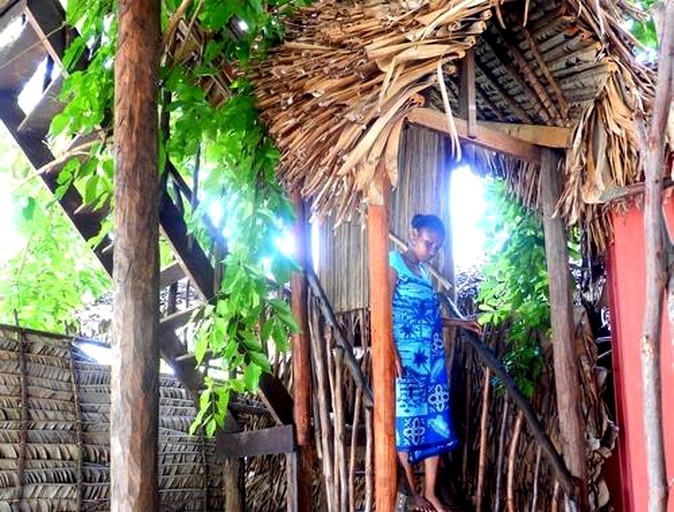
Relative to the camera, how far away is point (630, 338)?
3.87 meters

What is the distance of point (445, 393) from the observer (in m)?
4.24

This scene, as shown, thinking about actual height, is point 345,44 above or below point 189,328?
above

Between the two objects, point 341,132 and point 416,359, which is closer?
point 341,132

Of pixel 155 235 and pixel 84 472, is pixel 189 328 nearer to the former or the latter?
pixel 84 472

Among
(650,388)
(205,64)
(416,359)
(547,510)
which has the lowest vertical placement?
(547,510)

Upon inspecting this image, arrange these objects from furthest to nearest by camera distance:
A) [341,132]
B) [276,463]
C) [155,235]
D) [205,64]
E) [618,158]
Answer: [276,463]
[205,64]
[618,158]
[341,132]
[155,235]

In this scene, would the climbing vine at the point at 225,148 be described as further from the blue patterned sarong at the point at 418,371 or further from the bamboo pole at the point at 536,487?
the bamboo pole at the point at 536,487

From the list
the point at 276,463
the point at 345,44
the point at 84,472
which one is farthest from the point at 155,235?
the point at 276,463

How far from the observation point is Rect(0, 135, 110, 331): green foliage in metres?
6.49

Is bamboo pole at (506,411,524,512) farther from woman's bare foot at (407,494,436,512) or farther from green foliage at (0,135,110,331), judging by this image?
green foliage at (0,135,110,331)

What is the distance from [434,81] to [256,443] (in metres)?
2.50

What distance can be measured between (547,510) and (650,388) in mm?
3210

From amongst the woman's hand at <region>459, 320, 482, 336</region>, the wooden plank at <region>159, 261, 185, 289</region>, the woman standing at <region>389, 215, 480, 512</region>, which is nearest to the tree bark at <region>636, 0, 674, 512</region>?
the woman standing at <region>389, 215, 480, 512</region>

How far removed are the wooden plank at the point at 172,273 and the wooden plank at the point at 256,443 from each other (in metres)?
0.95
